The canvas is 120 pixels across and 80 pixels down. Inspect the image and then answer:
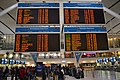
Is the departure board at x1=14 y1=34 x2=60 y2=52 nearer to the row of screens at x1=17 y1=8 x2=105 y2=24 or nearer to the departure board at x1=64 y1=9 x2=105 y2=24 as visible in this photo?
the row of screens at x1=17 y1=8 x2=105 y2=24

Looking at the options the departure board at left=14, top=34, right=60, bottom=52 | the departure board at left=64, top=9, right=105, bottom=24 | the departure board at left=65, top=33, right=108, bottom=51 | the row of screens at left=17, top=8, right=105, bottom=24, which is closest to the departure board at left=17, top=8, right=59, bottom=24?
the row of screens at left=17, top=8, right=105, bottom=24

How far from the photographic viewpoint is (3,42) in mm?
26219

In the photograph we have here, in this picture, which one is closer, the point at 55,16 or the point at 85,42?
the point at 85,42

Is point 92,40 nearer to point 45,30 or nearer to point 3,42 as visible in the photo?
point 45,30

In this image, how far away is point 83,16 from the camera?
5895mm

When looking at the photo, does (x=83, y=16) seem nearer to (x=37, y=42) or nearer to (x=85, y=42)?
(x=85, y=42)

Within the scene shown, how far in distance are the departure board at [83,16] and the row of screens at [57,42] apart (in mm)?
487

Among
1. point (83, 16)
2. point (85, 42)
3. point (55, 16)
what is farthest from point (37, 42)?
point (83, 16)

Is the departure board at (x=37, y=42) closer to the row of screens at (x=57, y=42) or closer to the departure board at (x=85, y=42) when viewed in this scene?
the row of screens at (x=57, y=42)

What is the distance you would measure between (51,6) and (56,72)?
518 centimetres

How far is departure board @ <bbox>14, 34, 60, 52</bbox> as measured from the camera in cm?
540

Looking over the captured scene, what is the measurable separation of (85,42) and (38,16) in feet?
6.45

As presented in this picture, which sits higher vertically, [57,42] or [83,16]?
[83,16]

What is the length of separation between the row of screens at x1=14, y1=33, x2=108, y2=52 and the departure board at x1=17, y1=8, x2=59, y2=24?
521 mm
